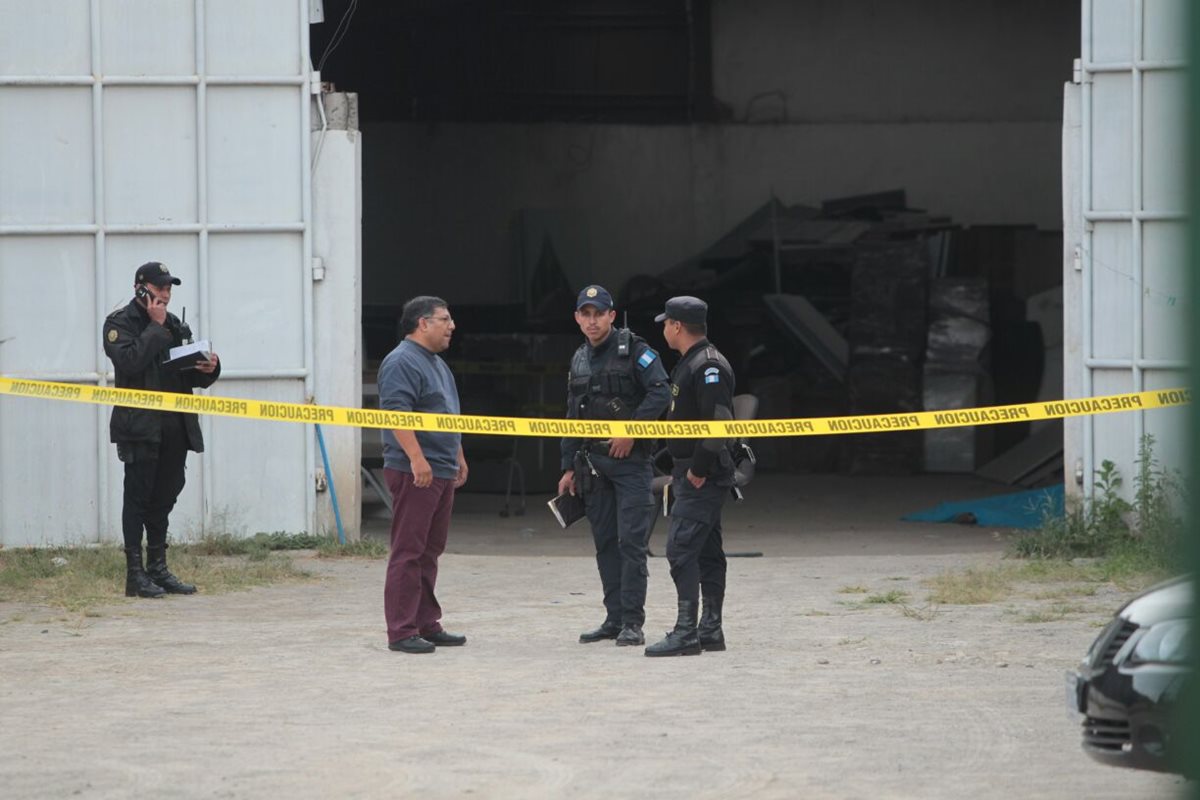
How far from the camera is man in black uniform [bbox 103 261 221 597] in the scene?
9414 mm

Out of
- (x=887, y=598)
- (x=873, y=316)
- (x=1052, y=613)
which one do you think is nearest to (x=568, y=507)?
(x=887, y=598)

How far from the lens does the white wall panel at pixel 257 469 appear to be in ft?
39.0

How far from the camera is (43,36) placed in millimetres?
11656

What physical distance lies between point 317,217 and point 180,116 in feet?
3.85

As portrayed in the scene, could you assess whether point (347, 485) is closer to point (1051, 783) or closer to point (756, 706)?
point (756, 706)

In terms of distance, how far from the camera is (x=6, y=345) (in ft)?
38.4

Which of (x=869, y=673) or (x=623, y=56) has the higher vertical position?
(x=623, y=56)

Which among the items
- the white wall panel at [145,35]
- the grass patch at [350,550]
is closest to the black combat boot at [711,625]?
the grass patch at [350,550]

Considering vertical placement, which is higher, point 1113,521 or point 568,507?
point 568,507

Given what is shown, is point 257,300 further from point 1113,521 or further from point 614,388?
point 1113,521

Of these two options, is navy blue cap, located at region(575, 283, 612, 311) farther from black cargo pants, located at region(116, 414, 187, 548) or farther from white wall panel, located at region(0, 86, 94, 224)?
white wall panel, located at region(0, 86, 94, 224)

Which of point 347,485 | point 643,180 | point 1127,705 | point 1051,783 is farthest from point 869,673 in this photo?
point 643,180

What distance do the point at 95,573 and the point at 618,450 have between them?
421cm

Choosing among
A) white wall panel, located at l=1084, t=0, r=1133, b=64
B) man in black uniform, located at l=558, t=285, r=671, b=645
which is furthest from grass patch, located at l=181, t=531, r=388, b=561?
white wall panel, located at l=1084, t=0, r=1133, b=64
